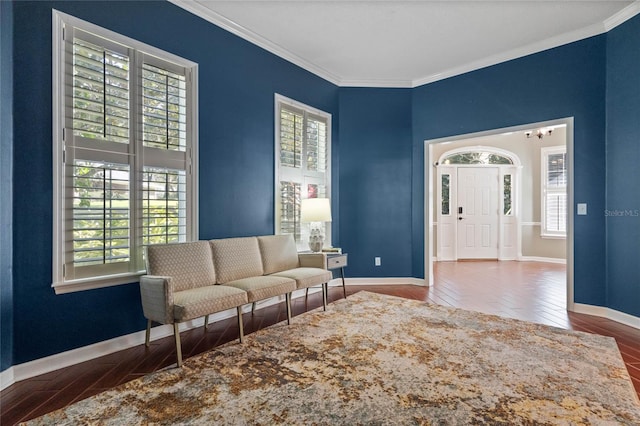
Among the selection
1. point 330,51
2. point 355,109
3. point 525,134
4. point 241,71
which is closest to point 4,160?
point 241,71

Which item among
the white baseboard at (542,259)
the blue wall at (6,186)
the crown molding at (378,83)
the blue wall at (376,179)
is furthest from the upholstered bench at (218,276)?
the white baseboard at (542,259)

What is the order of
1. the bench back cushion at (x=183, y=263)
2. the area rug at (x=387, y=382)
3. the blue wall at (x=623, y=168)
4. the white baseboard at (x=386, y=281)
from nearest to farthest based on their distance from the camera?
1. the area rug at (x=387, y=382)
2. the bench back cushion at (x=183, y=263)
3. the blue wall at (x=623, y=168)
4. the white baseboard at (x=386, y=281)

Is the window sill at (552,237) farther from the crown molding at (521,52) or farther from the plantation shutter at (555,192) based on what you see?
the crown molding at (521,52)

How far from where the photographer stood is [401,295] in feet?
14.5

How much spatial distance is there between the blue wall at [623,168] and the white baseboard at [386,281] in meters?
2.21

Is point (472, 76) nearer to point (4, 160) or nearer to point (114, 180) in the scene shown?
point (114, 180)

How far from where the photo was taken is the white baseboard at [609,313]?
10.8 feet

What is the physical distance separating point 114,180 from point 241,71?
1858 millimetres

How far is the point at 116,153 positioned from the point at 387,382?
2.64 metres

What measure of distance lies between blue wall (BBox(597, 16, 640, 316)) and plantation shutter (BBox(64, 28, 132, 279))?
4.71 metres

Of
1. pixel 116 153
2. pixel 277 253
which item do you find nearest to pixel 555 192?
pixel 277 253

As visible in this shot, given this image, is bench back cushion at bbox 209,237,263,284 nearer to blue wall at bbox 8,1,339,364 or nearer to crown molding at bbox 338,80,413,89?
A: blue wall at bbox 8,1,339,364

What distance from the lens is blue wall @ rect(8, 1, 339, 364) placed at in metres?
2.27

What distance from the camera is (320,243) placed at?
4336mm
